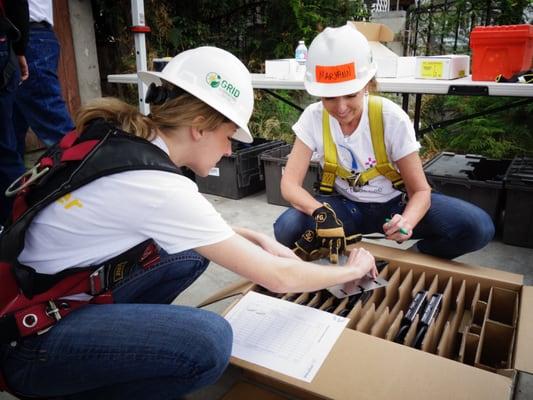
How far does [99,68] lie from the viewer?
527 centimetres

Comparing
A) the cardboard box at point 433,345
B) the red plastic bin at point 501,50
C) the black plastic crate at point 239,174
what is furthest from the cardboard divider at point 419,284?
the black plastic crate at point 239,174

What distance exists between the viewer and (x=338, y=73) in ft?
5.61

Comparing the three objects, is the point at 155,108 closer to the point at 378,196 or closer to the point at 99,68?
the point at 378,196

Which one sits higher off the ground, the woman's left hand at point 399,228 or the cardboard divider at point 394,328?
the woman's left hand at point 399,228

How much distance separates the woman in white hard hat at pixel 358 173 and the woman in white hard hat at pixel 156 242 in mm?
588

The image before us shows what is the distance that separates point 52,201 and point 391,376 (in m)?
0.91

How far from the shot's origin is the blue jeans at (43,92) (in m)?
2.27

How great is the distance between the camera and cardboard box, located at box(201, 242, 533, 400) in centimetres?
108

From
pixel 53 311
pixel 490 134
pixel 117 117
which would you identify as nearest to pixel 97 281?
pixel 53 311

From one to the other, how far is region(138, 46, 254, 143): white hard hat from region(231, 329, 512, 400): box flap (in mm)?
671

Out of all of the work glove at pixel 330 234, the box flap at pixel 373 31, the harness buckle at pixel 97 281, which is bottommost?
the work glove at pixel 330 234

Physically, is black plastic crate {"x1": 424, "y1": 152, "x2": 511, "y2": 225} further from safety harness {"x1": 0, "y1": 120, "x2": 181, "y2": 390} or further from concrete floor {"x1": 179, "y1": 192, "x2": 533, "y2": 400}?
safety harness {"x1": 0, "y1": 120, "x2": 181, "y2": 390}

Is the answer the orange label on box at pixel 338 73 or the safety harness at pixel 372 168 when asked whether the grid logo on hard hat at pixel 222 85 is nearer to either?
the orange label on box at pixel 338 73

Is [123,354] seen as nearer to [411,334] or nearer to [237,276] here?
[411,334]
